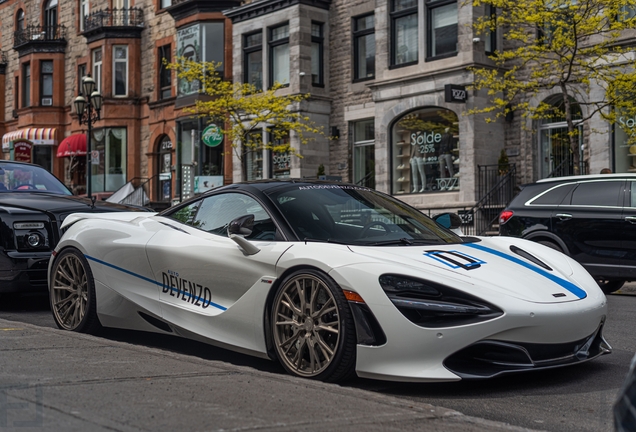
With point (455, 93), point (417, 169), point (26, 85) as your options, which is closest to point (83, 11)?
point (26, 85)

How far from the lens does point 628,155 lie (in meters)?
19.7

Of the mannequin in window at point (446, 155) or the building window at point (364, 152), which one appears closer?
the mannequin in window at point (446, 155)

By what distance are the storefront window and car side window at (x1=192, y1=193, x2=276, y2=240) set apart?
16.7m

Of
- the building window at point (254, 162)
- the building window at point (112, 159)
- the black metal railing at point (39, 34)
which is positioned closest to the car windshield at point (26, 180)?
the building window at point (254, 162)

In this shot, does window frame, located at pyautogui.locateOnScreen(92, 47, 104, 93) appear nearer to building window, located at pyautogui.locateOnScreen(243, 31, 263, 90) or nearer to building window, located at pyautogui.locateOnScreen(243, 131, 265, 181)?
building window, located at pyautogui.locateOnScreen(243, 31, 263, 90)

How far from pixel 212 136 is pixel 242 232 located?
74.8 feet

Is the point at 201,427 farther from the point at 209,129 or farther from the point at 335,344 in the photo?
the point at 209,129

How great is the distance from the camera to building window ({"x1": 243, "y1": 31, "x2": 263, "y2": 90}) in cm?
2895

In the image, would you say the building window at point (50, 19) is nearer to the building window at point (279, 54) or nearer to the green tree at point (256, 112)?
the green tree at point (256, 112)

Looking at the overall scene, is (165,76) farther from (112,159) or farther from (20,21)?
(20,21)

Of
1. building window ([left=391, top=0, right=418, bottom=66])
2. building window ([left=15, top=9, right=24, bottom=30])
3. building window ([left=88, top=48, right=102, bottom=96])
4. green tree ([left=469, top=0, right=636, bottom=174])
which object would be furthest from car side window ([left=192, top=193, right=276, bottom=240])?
building window ([left=15, top=9, right=24, bottom=30])

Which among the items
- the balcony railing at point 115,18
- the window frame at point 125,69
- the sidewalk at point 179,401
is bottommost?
the sidewalk at point 179,401

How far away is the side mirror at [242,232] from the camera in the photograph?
589 centimetres

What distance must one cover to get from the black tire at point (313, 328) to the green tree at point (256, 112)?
1981 centimetres
